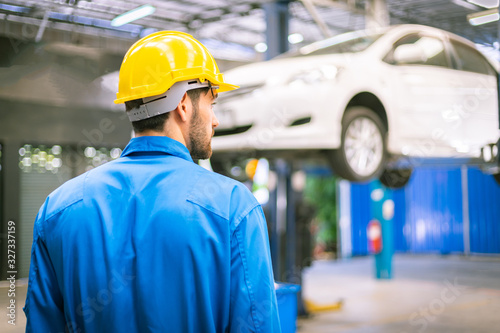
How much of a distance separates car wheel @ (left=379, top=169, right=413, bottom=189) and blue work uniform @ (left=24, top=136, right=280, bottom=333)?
21.5 ft

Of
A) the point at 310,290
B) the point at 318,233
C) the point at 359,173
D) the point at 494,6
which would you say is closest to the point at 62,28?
the point at 359,173

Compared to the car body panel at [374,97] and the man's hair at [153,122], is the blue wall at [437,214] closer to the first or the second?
the car body panel at [374,97]

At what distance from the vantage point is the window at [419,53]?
4778 mm

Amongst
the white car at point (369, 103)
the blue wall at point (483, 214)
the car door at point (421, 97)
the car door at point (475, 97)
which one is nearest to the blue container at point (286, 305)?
the white car at point (369, 103)

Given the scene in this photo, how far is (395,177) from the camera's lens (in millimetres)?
7625

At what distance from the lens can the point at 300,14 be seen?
753cm

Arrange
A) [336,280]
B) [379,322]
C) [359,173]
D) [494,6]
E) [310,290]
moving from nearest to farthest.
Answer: [494,6] < [359,173] < [379,322] < [310,290] < [336,280]

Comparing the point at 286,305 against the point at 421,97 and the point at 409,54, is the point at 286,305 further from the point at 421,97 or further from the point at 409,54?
the point at 421,97

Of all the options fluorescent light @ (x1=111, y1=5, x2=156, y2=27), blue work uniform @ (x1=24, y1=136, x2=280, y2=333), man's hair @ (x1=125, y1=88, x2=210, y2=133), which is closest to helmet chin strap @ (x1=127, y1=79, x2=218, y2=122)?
man's hair @ (x1=125, y1=88, x2=210, y2=133)

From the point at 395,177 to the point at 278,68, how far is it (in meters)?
3.55

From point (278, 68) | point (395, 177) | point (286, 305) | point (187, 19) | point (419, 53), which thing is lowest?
point (286, 305)

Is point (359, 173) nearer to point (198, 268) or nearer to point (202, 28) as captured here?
point (198, 268)

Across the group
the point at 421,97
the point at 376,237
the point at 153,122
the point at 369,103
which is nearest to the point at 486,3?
the point at 421,97

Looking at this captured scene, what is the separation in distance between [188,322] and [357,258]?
1492cm
